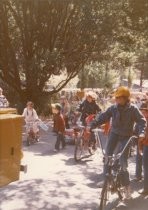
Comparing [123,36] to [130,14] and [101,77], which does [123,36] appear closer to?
[130,14]

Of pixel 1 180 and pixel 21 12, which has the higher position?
pixel 21 12

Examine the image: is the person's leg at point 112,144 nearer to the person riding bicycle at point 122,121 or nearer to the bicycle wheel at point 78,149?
the person riding bicycle at point 122,121

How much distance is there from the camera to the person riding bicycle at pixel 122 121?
26.3ft

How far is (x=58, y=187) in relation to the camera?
9453mm

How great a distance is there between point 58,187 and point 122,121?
2091mm

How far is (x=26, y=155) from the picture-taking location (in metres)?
13.5

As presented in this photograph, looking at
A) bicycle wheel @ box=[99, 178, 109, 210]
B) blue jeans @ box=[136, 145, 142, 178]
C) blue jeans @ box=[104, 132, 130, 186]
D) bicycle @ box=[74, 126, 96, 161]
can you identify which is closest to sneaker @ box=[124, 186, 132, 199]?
blue jeans @ box=[104, 132, 130, 186]

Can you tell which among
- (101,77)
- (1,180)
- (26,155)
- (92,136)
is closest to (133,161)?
(92,136)

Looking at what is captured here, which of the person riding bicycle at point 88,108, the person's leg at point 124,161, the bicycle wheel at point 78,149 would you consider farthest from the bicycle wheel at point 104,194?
the person riding bicycle at point 88,108

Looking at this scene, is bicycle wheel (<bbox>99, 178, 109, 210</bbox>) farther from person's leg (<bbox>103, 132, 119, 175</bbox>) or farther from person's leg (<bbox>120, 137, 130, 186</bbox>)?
person's leg (<bbox>103, 132, 119, 175</bbox>)

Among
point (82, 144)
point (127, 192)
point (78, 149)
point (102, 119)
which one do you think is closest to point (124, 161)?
point (127, 192)

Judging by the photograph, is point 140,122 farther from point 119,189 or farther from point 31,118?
point 31,118

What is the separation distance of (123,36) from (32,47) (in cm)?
512

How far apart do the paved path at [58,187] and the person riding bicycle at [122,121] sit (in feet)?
2.47
